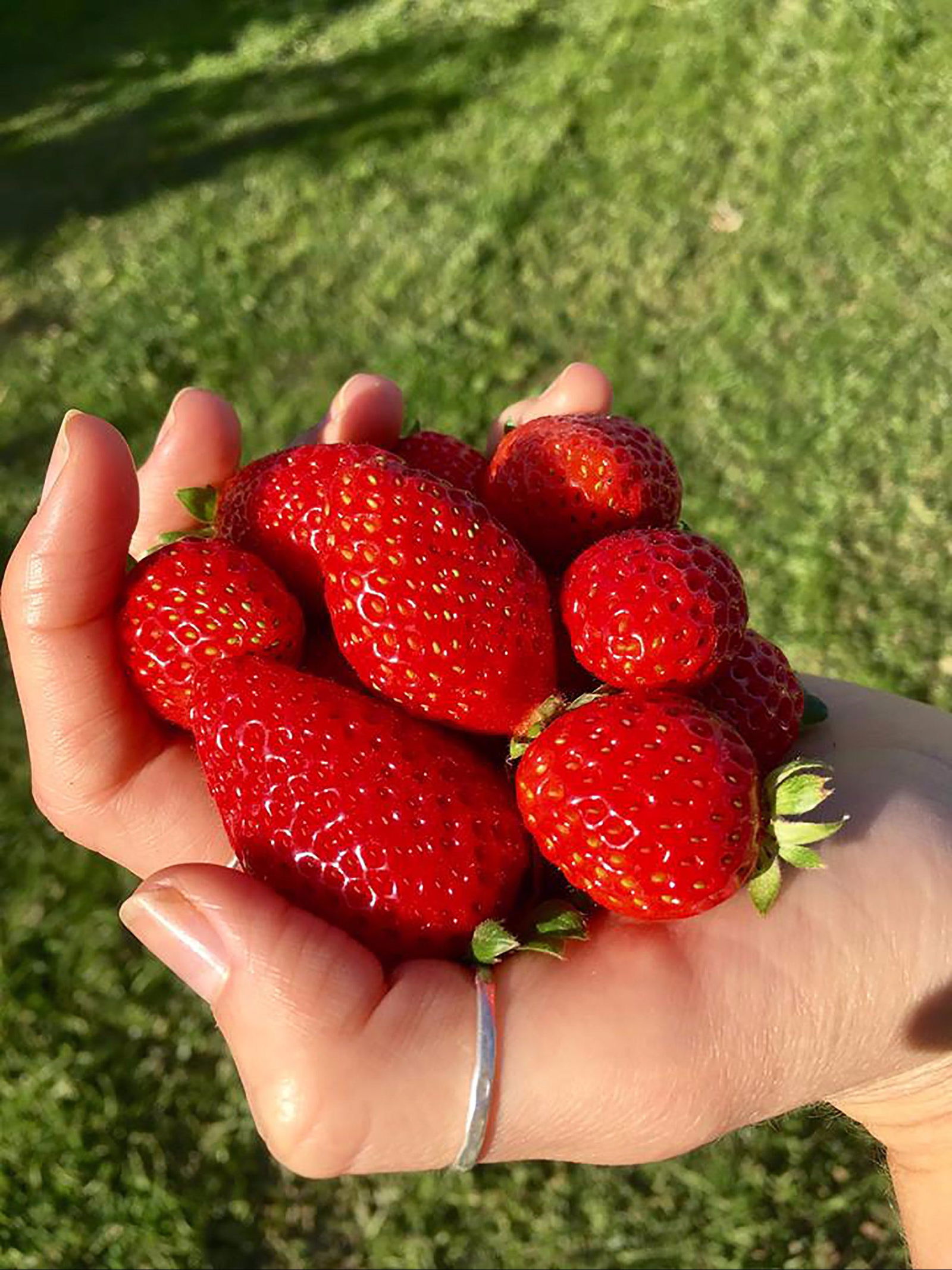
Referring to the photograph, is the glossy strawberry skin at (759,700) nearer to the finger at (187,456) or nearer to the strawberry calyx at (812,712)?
the strawberry calyx at (812,712)

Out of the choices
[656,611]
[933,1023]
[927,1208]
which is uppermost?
→ [656,611]

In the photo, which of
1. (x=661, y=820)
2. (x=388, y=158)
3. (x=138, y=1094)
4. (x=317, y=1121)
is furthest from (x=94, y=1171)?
(x=388, y=158)

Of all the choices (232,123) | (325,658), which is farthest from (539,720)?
(232,123)

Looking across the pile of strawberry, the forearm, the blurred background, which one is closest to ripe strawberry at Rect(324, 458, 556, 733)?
the pile of strawberry

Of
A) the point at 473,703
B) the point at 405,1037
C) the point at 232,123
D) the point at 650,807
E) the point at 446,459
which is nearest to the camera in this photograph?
the point at 405,1037

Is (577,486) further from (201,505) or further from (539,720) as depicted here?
(201,505)

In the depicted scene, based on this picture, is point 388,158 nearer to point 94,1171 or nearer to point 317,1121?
point 94,1171
